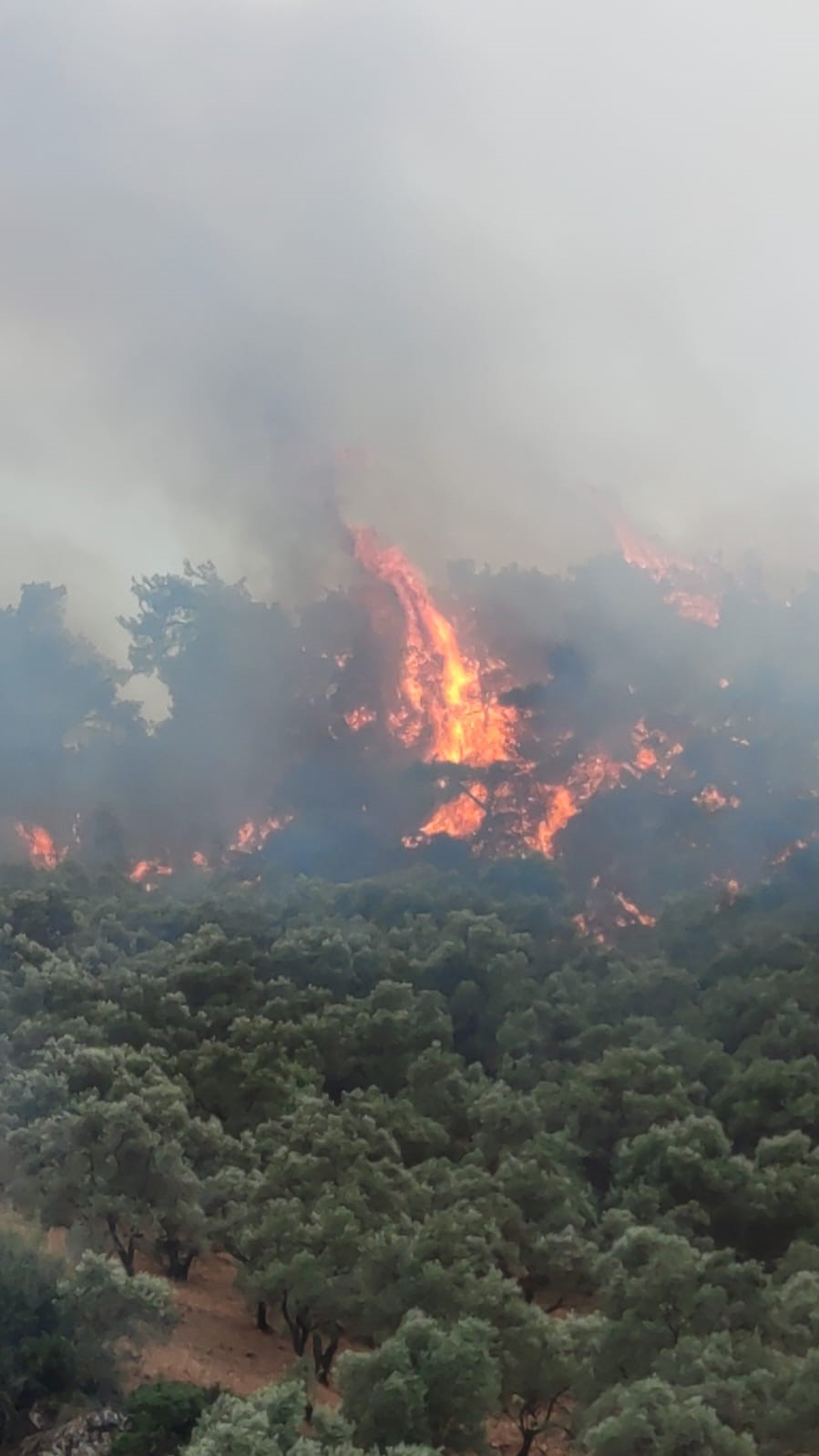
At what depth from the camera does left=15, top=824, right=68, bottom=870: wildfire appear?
79.9 meters

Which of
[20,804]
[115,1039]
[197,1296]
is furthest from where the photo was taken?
[20,804]

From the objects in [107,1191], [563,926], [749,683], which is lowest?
[107,1191]

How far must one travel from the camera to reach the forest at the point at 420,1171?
18156mm

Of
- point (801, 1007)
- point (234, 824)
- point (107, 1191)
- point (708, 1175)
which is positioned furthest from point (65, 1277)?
point (234, 824)

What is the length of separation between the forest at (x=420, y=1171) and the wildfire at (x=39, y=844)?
23360 mm

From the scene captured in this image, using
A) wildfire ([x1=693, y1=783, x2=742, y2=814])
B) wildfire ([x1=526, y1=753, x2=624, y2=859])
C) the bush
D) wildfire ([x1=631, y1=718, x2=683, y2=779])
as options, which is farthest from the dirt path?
wildfire ([x1=631, y1=718, x2=683, y2=779])

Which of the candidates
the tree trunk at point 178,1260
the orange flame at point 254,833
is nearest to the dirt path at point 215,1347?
the tree trunk at point 178,1260

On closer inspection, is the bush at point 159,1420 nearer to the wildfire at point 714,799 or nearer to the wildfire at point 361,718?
the wildfire at point 714,799

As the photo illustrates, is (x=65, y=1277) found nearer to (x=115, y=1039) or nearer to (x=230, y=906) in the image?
(x=115, y=1039)

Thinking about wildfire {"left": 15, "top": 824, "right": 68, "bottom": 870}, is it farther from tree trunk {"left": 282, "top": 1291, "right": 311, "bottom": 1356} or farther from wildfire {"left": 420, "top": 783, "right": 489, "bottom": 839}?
tree trunk {"left": 282, "top": 1291, "right": 311, "bottom": 1356}

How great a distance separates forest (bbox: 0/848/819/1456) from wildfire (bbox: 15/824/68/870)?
76.6ft

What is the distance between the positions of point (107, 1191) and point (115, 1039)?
12.6 meters

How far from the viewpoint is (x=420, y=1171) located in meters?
30.0

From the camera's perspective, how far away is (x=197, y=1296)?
29328 millimetres
